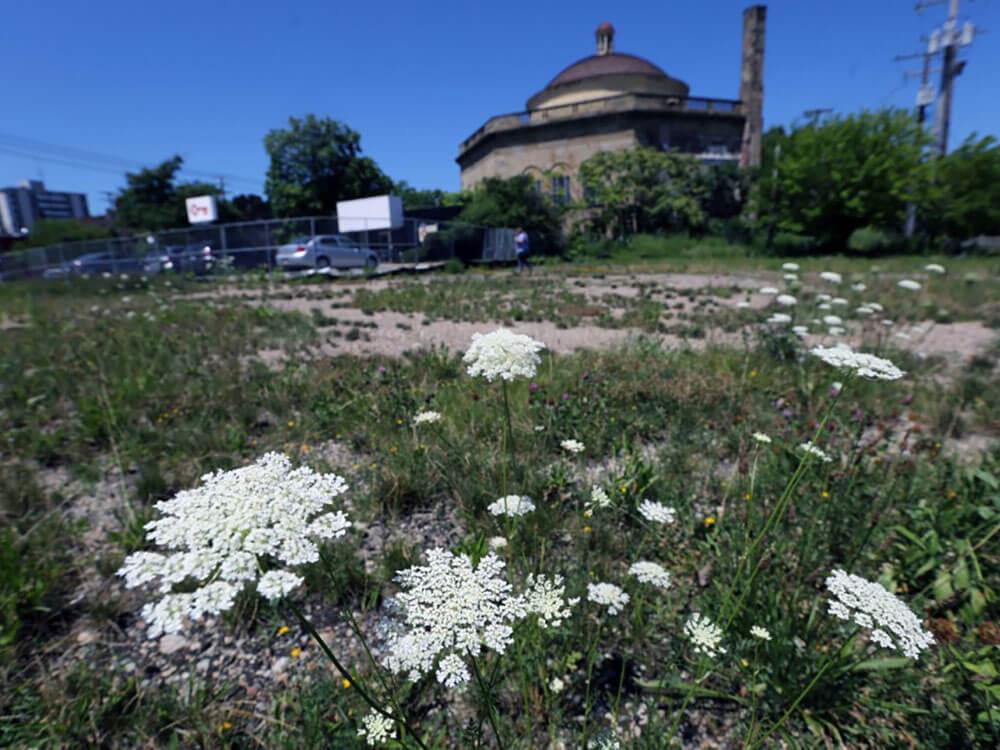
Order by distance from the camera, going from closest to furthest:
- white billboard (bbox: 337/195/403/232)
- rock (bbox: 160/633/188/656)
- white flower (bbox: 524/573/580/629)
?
white flower (bbox: 524/573/580/629), rock (bbox: 160/633/188/656), white billboard (bbox: 337/195/403/232)

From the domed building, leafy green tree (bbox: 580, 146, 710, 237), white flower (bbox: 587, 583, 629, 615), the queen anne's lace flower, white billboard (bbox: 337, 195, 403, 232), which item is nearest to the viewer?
the queen anne's lace flower

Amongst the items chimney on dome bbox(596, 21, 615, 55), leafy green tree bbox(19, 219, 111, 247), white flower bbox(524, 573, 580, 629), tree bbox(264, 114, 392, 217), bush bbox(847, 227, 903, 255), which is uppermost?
chimney on dome bbox(596, 21, 615, 55)

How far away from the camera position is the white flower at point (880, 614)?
134cm

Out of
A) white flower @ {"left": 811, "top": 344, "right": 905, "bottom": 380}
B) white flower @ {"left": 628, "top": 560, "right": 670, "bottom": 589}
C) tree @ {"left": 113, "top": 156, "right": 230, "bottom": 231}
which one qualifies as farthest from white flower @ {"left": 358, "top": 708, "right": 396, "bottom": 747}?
tree @ {"left": 113, "top": 156, "right": 230, "bottom": 231}

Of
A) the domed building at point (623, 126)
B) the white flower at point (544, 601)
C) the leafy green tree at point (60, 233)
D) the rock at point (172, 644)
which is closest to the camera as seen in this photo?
the white flower at point (544, 601)

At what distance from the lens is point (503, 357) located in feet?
6.68

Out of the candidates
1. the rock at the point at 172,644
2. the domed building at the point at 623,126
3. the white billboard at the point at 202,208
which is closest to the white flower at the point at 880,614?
the rock at the point at 172,644

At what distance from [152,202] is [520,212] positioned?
145 ft

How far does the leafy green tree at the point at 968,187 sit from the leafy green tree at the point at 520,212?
22.9 metres

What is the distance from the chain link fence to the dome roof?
83.1 ft

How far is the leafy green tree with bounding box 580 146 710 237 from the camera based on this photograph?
1479 inches

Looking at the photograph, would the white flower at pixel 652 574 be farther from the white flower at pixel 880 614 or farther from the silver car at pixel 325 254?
the silver car at pixel 325 254

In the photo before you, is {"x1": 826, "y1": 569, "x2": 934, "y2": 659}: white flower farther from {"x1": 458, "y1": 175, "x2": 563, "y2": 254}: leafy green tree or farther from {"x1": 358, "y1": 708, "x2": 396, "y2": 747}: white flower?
{"x1": 458, "y1": 175, "x2": 563, "y2": 254}: leafy green tree

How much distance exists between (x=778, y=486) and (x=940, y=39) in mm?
46420
